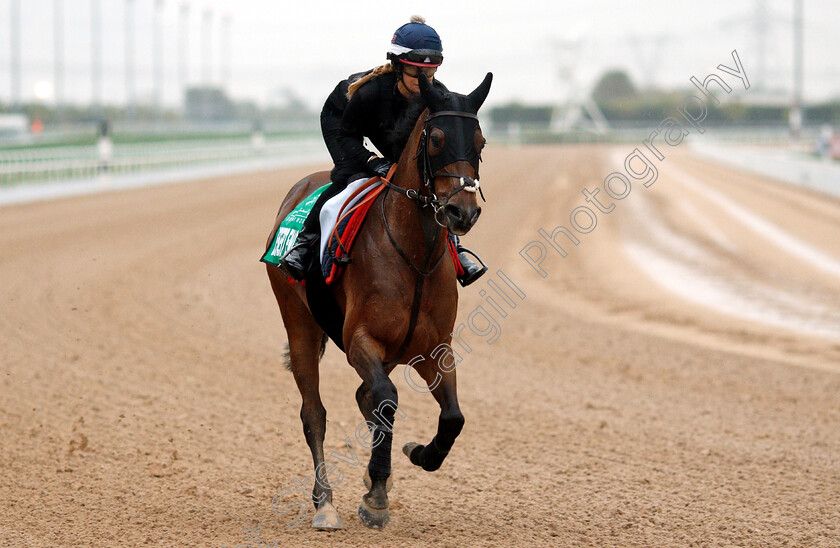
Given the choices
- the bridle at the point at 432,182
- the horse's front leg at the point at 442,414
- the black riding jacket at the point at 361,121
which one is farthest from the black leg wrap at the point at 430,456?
the black riding jacket at the point at 361,121

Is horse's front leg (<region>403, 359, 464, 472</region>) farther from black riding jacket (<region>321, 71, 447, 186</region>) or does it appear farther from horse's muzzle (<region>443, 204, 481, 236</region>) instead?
black riding jacket (<region>321, 71, 447, 186</region>)

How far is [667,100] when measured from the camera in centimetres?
8100

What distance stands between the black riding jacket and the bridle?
1.18 feet

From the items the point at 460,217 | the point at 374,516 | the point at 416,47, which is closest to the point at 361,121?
the point at 416,47

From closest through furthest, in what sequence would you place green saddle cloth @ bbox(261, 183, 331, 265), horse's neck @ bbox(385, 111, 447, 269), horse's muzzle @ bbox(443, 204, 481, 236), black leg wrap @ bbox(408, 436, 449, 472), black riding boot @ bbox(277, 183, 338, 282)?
horse's muzzle @ bbox(443, 204, 481, 236), horse's neck @ bbox(385, 111, 447, 269), black leg wrap @ bbox(408, 436, 449, 472), black riding boot @ bbox(277, 183, 338, 282), green saddle cloth @ bbox(261, 183, 331, 265)

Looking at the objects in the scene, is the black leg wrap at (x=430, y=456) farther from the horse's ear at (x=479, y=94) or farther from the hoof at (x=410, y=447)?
the horse's ear at (x=479, y=94)

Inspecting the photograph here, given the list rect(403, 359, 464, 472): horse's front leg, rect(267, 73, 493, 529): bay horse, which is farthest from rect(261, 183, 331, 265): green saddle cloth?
rect(403, 359, 464, 472): horse's front leg

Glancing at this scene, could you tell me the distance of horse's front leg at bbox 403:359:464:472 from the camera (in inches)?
184

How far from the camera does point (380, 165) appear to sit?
5.06 m

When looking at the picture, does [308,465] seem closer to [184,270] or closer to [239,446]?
[239,446]

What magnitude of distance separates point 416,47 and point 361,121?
537mm

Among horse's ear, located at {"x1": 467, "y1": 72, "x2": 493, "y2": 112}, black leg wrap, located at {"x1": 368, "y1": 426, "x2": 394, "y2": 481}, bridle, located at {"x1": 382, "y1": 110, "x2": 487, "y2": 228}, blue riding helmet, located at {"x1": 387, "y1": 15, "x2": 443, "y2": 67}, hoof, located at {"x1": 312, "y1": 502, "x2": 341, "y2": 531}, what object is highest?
blue riding helmet, located at {"x1": 387, "y1": 15, "x2": 443, "y2": 67}

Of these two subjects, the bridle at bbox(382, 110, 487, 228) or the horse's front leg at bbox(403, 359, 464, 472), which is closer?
the bridle at bbox(382, 110, 487, 228)

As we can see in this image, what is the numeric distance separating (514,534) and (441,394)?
762 mm
